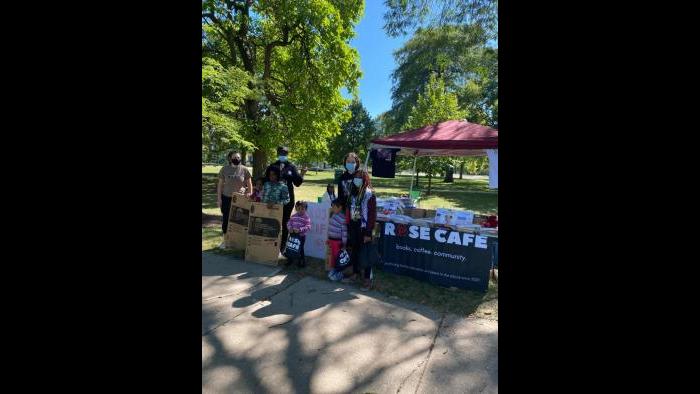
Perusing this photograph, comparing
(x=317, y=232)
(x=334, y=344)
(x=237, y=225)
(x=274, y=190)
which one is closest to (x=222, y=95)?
(x=237, y=225)

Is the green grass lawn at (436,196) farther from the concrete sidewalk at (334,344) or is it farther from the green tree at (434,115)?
the concrete sidewalk at (334,344)

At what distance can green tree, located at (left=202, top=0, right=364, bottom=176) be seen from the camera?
44.1 ft

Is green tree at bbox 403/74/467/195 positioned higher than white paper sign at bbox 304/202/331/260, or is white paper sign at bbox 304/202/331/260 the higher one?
green tree at bbox 403/74/467/195

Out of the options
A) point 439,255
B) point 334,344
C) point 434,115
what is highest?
point 434,115

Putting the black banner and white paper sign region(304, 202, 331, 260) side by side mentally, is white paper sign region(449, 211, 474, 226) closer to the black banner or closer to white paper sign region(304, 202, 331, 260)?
the black banner

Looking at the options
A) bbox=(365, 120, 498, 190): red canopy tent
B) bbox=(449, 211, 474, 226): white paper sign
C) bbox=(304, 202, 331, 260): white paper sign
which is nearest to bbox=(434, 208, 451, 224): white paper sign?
bbox=(449, 211, 474, 226): white paper sign

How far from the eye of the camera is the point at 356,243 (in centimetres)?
500

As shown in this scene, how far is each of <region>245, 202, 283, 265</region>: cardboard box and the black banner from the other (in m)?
1.83

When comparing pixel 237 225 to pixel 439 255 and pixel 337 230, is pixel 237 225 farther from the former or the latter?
pixel 439 255

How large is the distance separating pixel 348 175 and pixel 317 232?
4.71 feet
